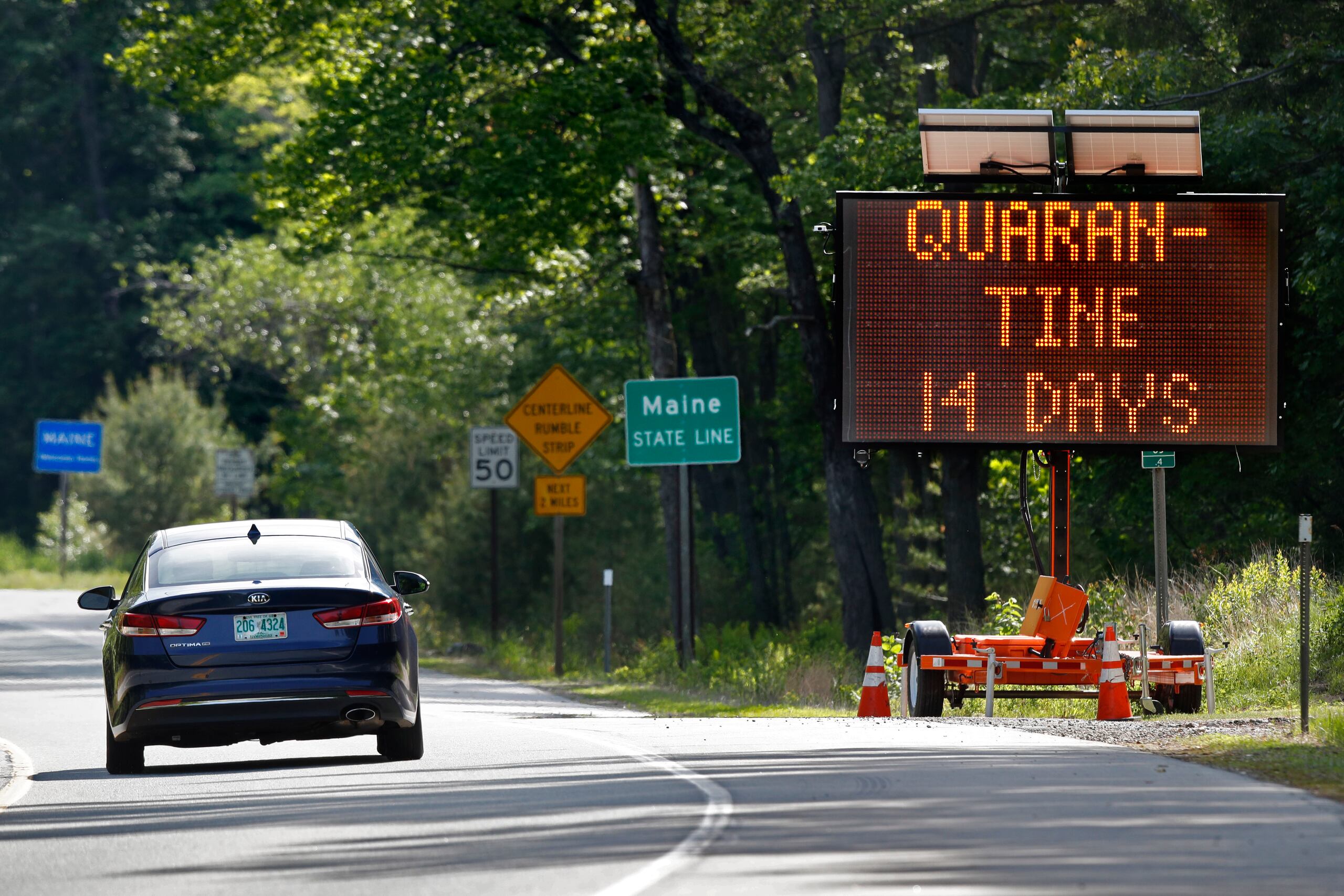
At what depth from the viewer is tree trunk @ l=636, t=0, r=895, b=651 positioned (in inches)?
1173

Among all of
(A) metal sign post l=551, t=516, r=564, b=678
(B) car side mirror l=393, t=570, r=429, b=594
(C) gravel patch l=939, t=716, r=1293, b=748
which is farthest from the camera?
(A) metal sign post l=551, t=516, r=564, b=678

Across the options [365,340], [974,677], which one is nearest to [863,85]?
[974,677]

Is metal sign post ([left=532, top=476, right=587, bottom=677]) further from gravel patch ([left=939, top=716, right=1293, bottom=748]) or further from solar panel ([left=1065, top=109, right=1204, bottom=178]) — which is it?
solar panel ([left=1065, top=109, right=1204, bottom=178])

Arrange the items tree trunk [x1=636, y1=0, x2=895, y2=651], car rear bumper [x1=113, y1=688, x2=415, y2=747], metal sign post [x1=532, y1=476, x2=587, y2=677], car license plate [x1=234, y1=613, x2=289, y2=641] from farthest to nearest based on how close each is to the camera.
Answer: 1. tree trunk [x1=636, y1=0, x2=895, y2=651]
2. metal sign post [x1=532, y1=476, x2=587, y2=677]
3. car license plate [x1=234, y1=613, x2=289, y2=641]
4. car rear bumper [x1=113, y1=688, x2=415, y2=747]

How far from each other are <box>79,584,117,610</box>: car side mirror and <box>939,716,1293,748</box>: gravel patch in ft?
21.5

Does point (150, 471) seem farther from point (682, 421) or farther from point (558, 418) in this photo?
point (682, 421)

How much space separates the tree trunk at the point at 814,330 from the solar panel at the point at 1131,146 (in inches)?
449

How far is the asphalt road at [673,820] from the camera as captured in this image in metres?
8.71

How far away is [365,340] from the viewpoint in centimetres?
6084

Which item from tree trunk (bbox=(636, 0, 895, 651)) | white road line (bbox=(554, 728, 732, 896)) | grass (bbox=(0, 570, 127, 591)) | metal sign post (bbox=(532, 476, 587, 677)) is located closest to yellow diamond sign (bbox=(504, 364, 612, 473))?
metal sign post (bbox=(532, 476, 587, 677))

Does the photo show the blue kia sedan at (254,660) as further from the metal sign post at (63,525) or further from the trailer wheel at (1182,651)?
the metal sign post at (63,525)

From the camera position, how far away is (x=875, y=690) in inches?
743

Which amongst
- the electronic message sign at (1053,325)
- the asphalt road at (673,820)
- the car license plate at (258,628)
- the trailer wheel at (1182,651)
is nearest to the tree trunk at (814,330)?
the trailer wheel at (1182,651)

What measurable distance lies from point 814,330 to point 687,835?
66.7ft
